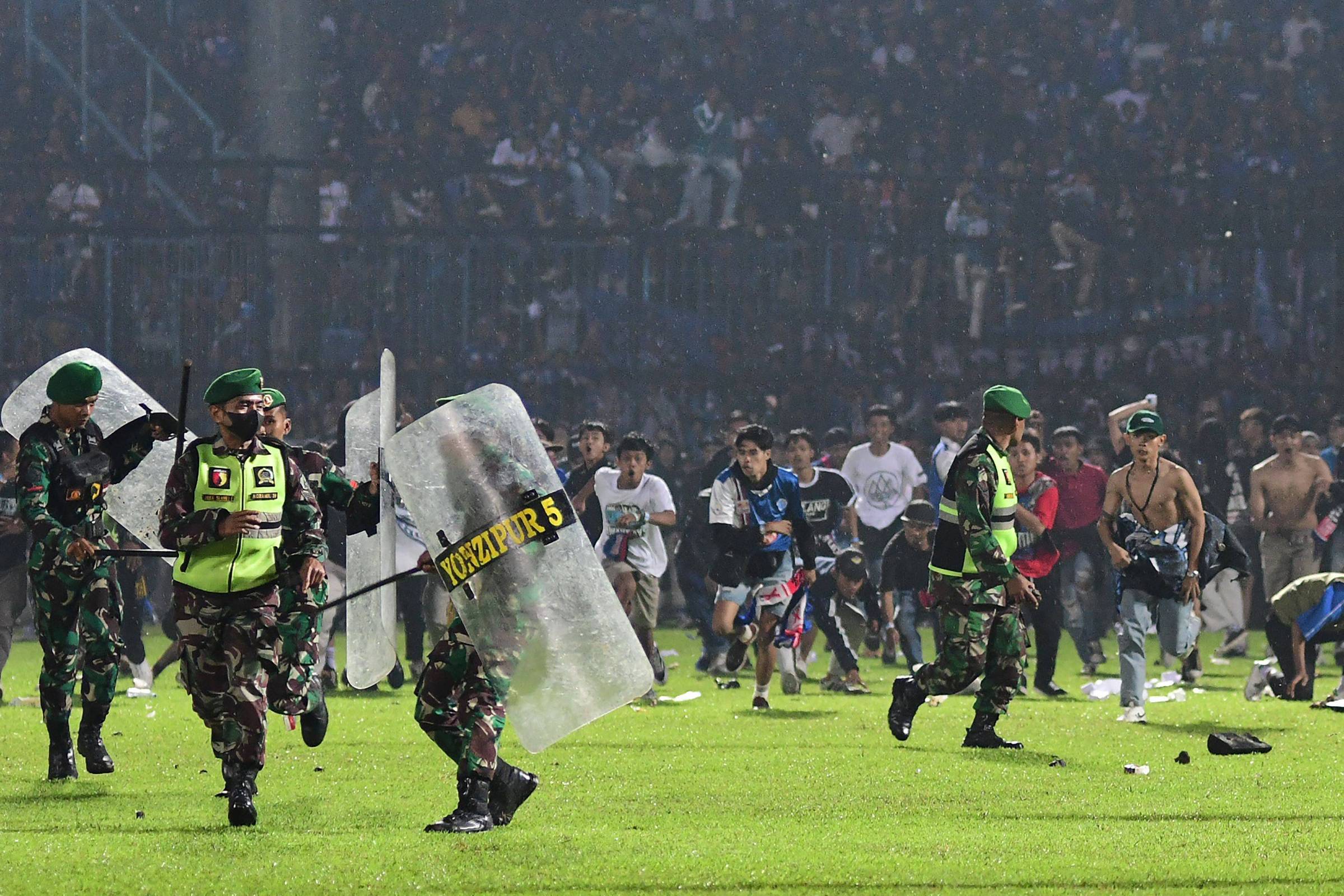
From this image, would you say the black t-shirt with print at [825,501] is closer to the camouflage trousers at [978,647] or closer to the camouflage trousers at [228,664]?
the camouflage trousers at [978,647]

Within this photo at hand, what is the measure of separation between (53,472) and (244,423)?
62.0 inches

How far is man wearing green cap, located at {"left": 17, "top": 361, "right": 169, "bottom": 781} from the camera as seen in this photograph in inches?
308

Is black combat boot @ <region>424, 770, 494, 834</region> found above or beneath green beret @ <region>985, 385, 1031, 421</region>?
beneath

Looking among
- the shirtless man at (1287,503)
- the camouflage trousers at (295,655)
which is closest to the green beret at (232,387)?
the camouflage trousers at (295,655)

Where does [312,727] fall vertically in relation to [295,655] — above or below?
below

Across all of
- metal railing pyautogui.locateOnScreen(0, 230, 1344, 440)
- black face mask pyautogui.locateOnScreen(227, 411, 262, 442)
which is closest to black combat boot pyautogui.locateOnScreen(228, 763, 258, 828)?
black face mask pyautogui.locateOnScreen(227, 411, 262, 442)

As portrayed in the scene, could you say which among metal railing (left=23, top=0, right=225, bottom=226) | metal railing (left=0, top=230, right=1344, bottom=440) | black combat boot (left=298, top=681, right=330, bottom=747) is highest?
metal railing (left=23, top=0, right=225, bottom=226)

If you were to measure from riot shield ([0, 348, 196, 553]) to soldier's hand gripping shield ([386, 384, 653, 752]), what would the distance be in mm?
2618

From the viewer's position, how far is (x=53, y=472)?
786cm

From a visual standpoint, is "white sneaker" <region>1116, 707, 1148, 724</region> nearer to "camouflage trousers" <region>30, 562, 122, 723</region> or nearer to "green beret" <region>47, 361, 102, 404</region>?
"camouflage trousers" <region>30, 562, 122, 723</region>

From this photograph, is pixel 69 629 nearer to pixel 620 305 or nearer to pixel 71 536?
pixel 71 536

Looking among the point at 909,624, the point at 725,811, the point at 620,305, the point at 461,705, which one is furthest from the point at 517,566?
the point at 620,305

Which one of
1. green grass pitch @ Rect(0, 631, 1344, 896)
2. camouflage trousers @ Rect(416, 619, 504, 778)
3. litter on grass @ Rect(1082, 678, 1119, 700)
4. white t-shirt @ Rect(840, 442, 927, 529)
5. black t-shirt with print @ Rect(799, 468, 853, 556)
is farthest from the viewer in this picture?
white t-shirt @ Rect(840, 442, 927, 529)

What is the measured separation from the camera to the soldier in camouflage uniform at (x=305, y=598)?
689cm
